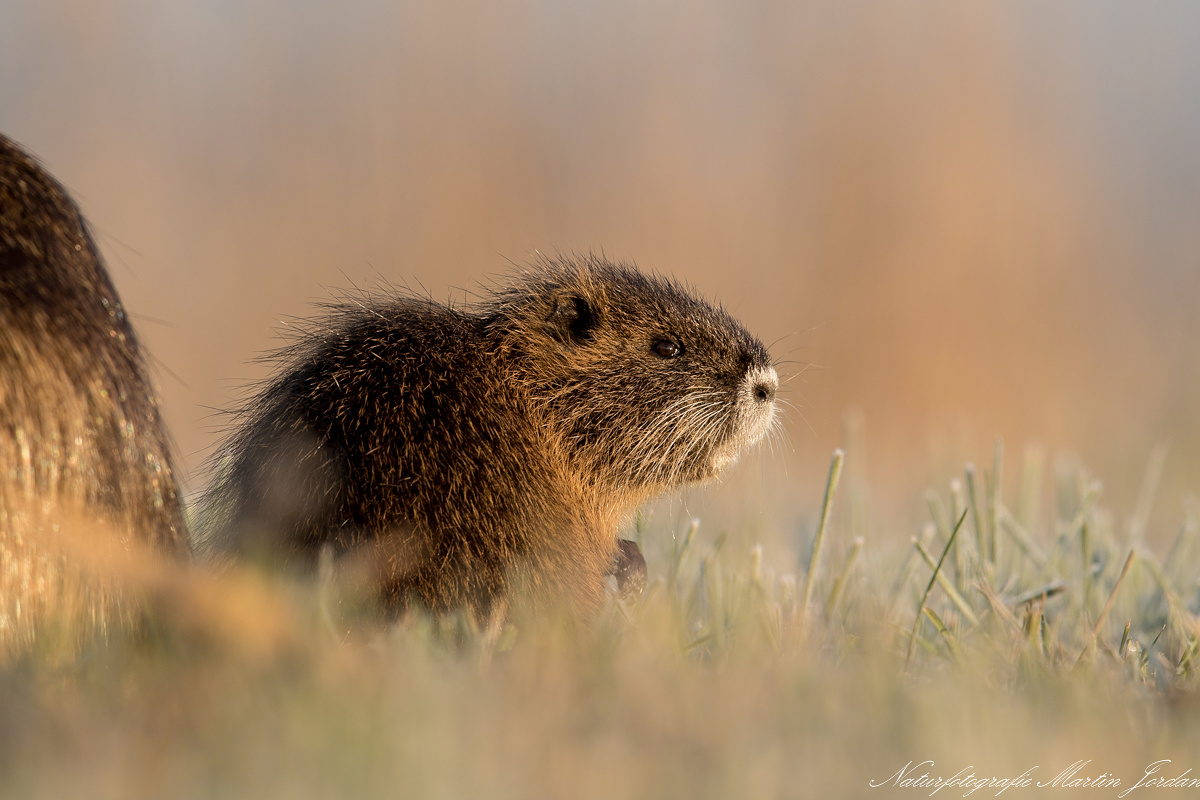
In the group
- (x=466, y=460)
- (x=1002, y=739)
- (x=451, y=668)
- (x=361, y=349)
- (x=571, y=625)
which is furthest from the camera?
(x=361, y=349)

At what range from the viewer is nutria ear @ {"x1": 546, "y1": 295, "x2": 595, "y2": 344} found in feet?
10.1

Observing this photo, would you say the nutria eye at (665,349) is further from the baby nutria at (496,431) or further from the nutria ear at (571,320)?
the nutria ear at (571,320)

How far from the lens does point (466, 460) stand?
94.2 inches

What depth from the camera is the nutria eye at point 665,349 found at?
3.19 metres

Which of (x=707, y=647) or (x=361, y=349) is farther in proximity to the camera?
(x=361, y=349)

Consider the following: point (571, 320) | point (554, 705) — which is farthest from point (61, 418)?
point (571, 320)

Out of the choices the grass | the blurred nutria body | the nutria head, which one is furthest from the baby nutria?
the blurred nutria body

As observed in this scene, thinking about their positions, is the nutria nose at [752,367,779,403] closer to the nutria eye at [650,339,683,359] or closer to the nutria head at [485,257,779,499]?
the nutria head at [485,257,779,499]

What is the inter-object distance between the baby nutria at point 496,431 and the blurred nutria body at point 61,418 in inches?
11.3

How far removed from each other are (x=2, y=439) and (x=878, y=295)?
6940mm

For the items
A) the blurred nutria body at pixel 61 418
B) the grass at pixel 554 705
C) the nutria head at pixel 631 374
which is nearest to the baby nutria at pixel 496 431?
the nutria head at pixel 631 374

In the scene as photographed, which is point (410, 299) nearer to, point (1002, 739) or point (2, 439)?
point (2, 439)

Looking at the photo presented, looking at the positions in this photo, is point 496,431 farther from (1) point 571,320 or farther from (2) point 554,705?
(2) point 554,705

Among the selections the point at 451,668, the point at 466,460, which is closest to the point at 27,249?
the point at 466,460
